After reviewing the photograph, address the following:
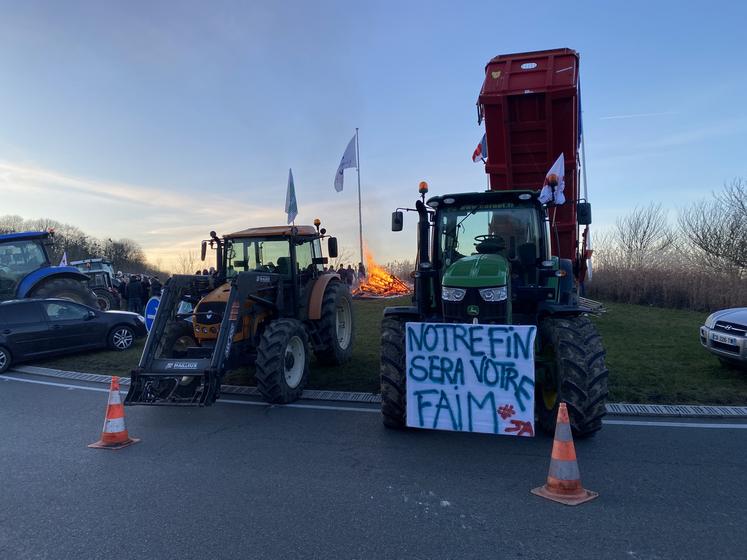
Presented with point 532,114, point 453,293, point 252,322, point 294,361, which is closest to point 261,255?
point 252,322

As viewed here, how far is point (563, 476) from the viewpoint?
4207 millimetres

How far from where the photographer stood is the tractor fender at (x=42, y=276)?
13.2 meters

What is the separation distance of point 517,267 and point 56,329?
9.90 metres

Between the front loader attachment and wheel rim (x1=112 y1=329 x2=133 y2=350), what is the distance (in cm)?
544

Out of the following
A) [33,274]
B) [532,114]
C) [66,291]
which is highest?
[532,114]

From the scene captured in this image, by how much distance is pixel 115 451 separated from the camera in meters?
5.54

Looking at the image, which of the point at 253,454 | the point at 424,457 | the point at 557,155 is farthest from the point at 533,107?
the point at 253,454

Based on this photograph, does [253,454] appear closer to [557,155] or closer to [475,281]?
[475,281]

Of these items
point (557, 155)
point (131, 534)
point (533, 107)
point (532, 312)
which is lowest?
point (131, 534)

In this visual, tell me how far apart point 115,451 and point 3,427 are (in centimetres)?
210

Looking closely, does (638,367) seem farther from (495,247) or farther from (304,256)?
(304,256)

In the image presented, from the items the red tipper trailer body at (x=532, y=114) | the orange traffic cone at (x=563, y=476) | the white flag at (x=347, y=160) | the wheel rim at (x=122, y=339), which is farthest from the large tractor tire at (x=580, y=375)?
the white flag at (x=347, y=160)

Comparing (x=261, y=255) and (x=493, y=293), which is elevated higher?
(x=261, y=255)

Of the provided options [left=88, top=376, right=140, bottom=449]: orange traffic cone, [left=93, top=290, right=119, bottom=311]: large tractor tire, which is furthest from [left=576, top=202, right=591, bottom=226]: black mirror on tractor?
[left=93, top=290, right=119, bottom=311]: large tractor tire
